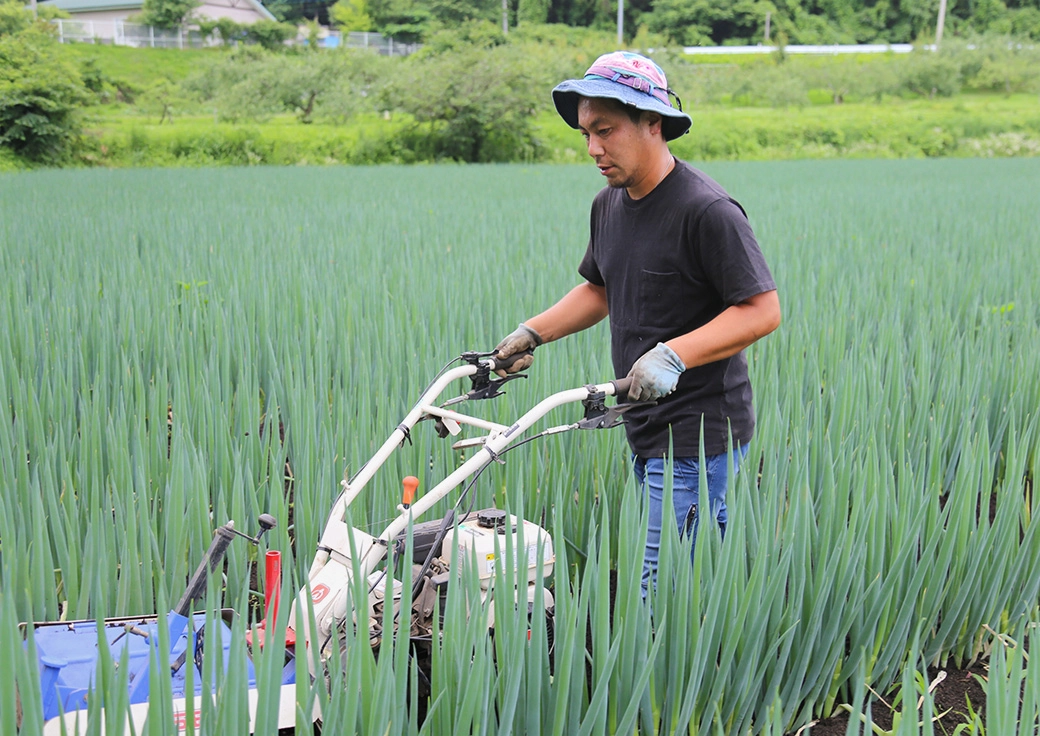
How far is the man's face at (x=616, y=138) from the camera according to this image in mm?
1866

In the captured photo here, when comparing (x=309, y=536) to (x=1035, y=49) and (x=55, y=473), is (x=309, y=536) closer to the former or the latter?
(x=55, y=473)

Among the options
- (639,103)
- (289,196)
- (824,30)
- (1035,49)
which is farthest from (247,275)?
(824,30)

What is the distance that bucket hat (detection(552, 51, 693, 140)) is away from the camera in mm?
1811

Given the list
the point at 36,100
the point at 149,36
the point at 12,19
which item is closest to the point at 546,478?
the point at 36,100

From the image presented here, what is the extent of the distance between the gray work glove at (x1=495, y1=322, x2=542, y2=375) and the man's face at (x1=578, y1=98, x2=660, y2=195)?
38cm

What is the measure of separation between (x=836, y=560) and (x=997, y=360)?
2011 mm

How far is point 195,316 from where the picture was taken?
3.78 meters

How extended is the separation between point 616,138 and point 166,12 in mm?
42606

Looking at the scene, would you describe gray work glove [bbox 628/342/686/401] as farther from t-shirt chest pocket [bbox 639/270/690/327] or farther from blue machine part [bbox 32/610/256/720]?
blue machine part [bbox 32/610/256/720]

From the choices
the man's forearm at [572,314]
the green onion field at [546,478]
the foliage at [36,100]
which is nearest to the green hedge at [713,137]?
the foliage at [36,100]

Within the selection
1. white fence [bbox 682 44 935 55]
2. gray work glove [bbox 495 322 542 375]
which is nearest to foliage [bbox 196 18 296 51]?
white fence [bbox 682 44 935 55]

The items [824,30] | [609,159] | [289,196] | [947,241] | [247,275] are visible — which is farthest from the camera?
[824,30]

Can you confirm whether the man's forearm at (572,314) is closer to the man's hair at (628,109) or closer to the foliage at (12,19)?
the man's hair at (628,109)

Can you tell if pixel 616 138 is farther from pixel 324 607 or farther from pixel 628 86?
pixel 324 607
